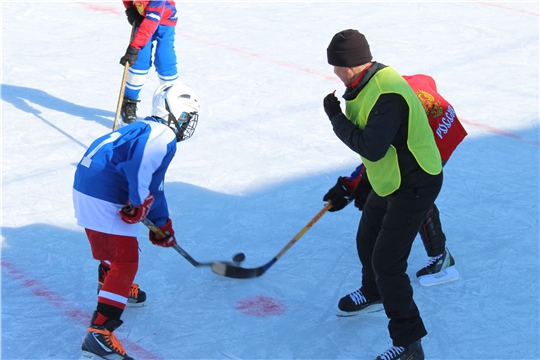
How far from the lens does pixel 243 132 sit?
5.01m

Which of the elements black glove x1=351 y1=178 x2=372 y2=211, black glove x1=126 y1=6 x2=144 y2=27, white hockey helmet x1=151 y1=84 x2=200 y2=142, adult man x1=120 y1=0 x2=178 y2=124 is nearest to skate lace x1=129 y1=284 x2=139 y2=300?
white hockey helmet x1=151 y1=84 x2=200 y2=142

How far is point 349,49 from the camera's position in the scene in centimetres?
257

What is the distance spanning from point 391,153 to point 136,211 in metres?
0.99

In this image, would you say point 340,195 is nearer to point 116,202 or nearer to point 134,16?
point 116,202

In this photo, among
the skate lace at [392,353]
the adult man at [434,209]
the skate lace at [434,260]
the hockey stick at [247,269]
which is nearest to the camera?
the skate lace at [392,353]

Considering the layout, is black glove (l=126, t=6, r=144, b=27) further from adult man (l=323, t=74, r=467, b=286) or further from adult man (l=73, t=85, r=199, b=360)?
adult man (l=323, t=74, r=467, b=286)

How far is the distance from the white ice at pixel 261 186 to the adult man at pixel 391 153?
0.32m

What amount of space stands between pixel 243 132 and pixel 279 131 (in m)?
0.26

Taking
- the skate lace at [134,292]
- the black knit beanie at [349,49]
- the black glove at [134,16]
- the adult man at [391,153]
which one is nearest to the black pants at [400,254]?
the adult man at [391,153]

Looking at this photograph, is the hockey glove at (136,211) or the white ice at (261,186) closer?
the hockey glove at (136,211)

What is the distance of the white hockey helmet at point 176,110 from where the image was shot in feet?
9.70

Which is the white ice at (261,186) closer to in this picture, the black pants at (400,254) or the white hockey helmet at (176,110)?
the black pants at (400,254)

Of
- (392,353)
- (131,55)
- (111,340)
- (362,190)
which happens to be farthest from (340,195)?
(131,55)

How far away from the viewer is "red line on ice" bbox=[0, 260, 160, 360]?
2863 millimetres
